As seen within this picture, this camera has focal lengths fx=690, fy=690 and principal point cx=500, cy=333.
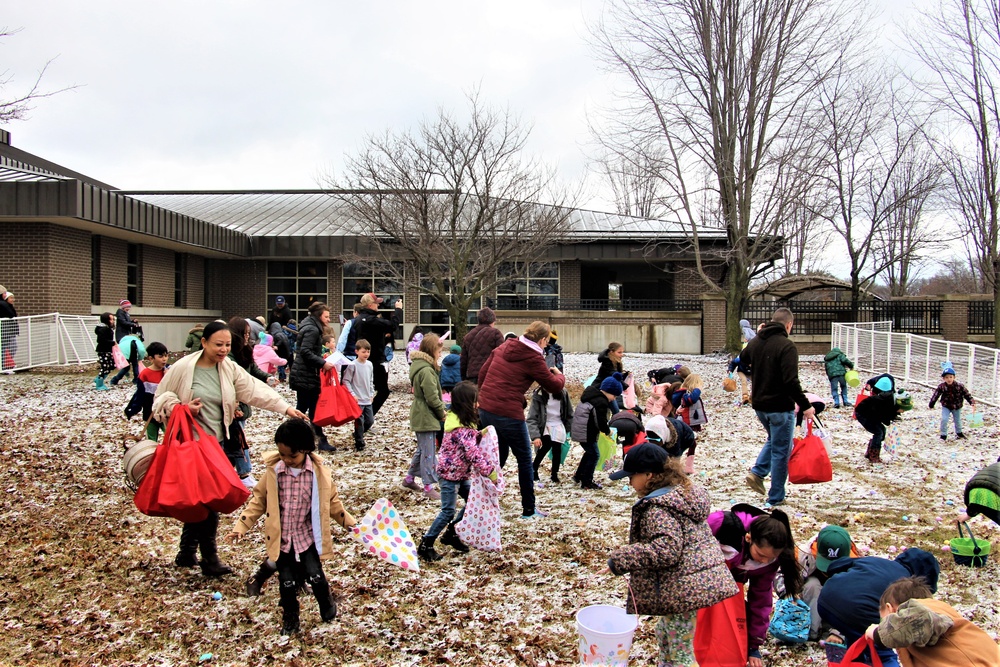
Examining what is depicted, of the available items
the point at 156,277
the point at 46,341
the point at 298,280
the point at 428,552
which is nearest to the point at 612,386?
the point at 428,552

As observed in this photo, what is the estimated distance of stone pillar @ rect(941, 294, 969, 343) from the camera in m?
24.5

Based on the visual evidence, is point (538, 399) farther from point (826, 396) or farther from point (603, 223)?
point (603, 223)

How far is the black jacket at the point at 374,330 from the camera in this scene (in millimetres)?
9156

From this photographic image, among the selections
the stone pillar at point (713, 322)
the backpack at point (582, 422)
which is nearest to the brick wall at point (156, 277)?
the stone pillar at point (713, 322)

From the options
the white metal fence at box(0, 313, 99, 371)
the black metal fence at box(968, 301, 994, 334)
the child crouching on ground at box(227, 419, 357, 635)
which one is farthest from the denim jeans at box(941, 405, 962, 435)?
the black metal fence at box(968, 301, 994, 334)

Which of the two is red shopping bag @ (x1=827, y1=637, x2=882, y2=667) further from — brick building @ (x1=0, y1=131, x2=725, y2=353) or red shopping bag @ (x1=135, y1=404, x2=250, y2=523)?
brick building @ (x1=0, y1=131, x2=725, y2=353)

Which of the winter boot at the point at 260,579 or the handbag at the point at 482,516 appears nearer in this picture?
the winter boot at the point at 260,579

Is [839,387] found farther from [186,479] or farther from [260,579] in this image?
[186,479]

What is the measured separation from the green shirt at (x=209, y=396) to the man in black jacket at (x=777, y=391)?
4.68m

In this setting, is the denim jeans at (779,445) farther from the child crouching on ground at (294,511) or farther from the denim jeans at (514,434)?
the child crouching on ground at (294,511)

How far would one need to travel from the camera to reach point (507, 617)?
14.4 feet

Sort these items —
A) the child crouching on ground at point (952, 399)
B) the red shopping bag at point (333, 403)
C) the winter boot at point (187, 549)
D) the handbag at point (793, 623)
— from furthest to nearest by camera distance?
1. the child crouching on ground at point (952, 399)
2. the red shopping bag at point (333, 403)
3. the winter boot at point (187, 549)
4. the handbag at point (793, 623)

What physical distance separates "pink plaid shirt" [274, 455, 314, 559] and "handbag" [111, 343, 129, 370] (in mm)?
10951

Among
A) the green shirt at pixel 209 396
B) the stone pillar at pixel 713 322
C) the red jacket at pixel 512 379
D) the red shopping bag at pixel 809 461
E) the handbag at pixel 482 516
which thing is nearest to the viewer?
the green shirt at pixel 209 396
